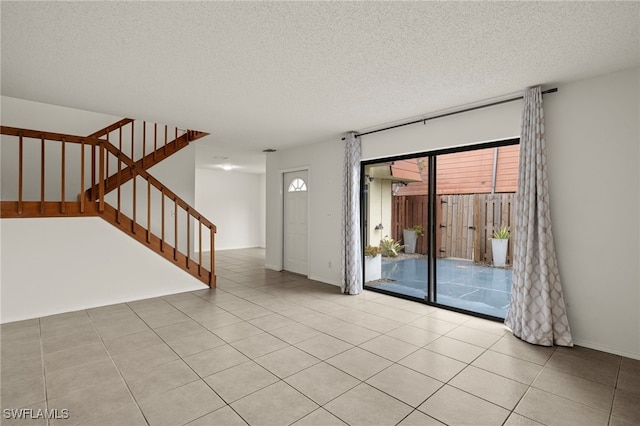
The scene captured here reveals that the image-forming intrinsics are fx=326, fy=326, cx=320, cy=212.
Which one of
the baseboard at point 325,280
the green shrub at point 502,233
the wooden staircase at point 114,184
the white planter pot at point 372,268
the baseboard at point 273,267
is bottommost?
the baseboard at point 325,280

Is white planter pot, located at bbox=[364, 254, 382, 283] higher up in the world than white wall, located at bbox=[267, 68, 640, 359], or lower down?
lower down

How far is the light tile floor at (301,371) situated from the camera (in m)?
2.14

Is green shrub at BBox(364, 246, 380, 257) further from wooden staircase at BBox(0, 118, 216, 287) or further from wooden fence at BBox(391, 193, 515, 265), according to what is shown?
wooden staircase at BBox(0, 118, 216, 287)

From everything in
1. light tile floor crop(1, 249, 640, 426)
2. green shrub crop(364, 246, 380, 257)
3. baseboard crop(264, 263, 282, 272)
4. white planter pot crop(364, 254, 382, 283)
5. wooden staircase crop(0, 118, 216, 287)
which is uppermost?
wooden staircase crop(0, 118, 216, 287)

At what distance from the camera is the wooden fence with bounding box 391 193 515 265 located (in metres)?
Result: 4.64

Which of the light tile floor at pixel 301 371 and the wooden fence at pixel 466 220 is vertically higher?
the wooden fence at pixel 466 220

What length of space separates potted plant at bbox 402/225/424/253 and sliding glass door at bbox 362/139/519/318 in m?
0.02

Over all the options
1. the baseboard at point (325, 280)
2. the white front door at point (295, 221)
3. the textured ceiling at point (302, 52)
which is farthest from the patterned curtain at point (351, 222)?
the white front door at point (295, 221)

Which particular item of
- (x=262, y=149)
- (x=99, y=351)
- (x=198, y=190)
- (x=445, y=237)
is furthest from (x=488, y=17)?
(x=198, y=190)

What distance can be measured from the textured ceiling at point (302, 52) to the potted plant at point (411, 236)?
191cm

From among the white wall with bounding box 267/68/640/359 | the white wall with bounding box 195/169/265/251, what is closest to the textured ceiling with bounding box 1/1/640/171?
the white wall with bounding box 267/68/640/359

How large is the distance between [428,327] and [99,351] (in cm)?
335

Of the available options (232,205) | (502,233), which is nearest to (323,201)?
(502,233)

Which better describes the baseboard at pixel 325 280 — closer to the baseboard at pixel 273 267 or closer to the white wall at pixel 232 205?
the baseboard at pixel 273 267
